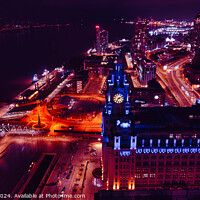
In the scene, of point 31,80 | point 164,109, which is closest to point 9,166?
point 164,109

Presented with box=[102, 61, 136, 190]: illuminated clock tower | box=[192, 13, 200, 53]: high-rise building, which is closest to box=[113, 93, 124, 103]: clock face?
box=[102, 61, 136, 190]: illuminated clock tower

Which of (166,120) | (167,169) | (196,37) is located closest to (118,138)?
(167,169)

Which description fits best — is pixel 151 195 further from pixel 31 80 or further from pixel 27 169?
pixel 31 80

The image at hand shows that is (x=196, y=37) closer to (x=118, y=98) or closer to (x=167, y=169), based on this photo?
(x=118, y=98)

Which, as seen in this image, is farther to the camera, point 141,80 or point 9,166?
point 141,80

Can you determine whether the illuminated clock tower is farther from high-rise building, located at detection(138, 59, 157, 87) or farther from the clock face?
high-rise building, located at detection(138, 59, 157, 87)

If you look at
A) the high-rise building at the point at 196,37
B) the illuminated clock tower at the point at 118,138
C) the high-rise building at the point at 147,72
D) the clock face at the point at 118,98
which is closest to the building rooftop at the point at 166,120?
the illuminated clock tower at the point at 118,138

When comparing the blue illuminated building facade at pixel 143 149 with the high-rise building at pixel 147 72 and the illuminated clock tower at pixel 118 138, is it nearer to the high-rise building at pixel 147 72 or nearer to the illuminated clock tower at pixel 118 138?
the illuminated clock tower at pixel 118 138

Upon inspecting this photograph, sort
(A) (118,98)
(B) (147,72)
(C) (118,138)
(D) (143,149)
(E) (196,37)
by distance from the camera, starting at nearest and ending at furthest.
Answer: (C) (118,138)
(D) (143,149)
(A) (118,98)
(B) (147,72)
(E) (196,37)
